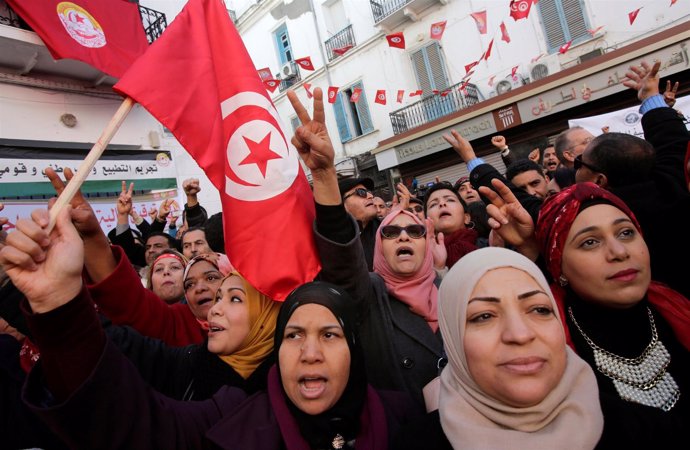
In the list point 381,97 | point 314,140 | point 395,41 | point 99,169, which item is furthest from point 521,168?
point 381,97

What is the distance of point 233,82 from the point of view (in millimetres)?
2154

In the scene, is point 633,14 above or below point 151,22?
below

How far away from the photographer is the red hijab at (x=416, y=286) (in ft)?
6.35

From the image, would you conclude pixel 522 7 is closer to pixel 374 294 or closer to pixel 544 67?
pixel 544 67

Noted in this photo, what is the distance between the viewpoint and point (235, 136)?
6.81 feet

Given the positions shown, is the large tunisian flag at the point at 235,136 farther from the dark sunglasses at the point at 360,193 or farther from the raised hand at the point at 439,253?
the dark sunglasses at the point at 360,193

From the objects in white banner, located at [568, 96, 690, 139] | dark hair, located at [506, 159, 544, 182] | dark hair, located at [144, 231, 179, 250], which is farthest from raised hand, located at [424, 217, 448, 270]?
white banner, located at [568, 96, 690, 139]

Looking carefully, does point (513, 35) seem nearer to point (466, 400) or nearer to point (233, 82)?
point (233, 82)

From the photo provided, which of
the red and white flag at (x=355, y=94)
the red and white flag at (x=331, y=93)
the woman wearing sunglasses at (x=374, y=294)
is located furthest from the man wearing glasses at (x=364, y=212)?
the red and white flag at (x=355, y=94)

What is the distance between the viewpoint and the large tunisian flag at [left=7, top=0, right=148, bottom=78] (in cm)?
602

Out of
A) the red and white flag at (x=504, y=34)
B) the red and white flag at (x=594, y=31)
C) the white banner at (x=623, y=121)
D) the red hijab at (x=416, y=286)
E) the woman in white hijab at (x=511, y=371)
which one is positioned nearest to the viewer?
the woman in white hijab at (x=511, y=371)

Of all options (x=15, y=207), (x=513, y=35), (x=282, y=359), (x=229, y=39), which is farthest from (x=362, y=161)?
(x=282, y=359)

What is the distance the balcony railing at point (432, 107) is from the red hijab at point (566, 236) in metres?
10.6

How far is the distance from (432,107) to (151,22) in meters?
7.83
